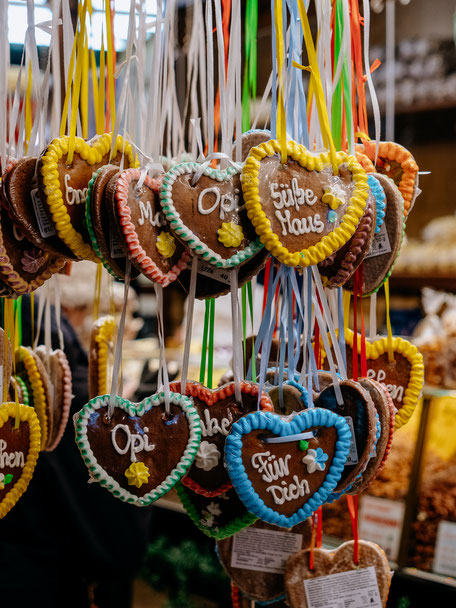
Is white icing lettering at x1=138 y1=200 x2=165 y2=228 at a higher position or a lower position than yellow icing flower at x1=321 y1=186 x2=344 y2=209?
lower

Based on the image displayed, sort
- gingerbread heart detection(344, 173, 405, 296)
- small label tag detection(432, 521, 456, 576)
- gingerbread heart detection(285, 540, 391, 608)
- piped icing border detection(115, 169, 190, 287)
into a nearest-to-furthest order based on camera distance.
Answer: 1. piped icing border detection(115, 169, 190, 287)
2. gingerbread heart detection(344, 173, 405, 296)
3. gingerbread heart detection(285, 540, 391, 608)
4. small label tag detection(432, 521, 456, 576)

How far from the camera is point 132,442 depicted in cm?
57

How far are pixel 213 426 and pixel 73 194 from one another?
26 cm

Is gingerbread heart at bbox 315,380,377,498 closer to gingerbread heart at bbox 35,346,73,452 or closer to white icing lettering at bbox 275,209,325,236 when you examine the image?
white icing lettering at bbox 275,209,325,236

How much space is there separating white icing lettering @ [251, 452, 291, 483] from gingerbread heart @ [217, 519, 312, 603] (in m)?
0.21

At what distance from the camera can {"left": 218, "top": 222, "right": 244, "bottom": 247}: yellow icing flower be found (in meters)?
0.54

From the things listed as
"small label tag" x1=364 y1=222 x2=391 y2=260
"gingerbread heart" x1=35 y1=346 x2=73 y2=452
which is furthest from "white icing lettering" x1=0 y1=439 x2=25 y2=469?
"small label tag" x1=364 y1=222 x2=391 y2=260

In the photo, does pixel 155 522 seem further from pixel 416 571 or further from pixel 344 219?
pixel 344 219

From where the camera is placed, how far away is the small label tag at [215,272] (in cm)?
Result: 60

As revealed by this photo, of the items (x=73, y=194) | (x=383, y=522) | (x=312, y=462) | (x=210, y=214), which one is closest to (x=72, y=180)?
(x=73, y=194)

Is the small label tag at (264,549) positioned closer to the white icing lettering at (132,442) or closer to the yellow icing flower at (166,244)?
the white icing lettering at (132,442)

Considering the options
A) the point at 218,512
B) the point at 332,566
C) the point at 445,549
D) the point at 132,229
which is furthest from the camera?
the point at 445,549

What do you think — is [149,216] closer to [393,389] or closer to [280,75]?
[280,75]

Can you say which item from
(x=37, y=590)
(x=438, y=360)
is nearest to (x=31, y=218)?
(x=37, y=590)
